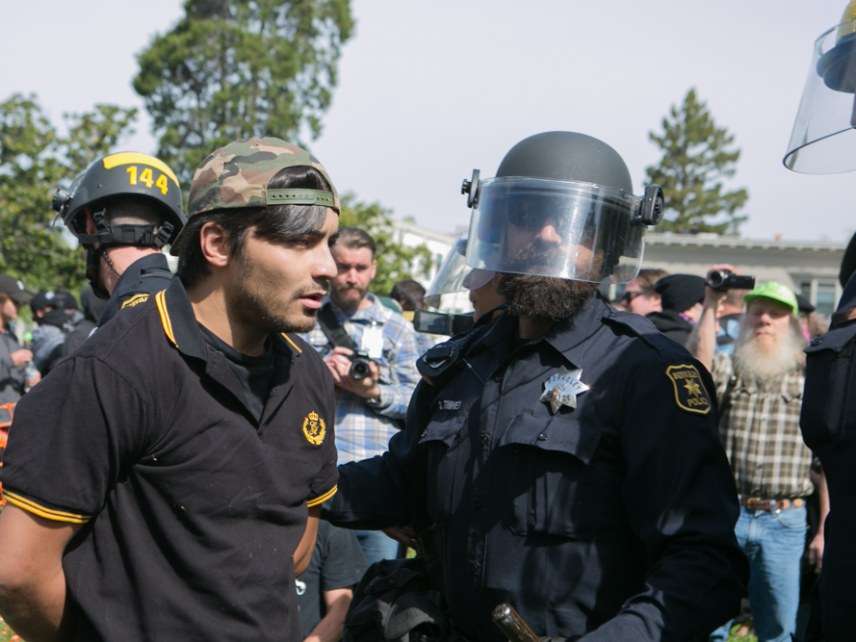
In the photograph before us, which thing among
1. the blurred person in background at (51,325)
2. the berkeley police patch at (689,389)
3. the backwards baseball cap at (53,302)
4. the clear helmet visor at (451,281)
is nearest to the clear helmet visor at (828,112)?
the berkeley police patch at (689,389)

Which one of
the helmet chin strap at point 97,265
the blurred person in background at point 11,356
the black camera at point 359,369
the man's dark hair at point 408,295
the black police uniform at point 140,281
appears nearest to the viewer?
the black police uniform at point 140,281

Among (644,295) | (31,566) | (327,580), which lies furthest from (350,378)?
(644,295)

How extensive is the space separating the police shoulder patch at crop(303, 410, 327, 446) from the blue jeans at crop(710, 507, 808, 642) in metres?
3.57

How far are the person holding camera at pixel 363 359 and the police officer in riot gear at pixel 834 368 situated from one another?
292cm

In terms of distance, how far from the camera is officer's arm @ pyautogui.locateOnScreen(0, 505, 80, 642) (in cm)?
206

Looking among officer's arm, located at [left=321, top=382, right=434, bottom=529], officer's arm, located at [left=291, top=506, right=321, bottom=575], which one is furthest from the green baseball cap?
officer's arm, located at [left=291, top=506, right=321, bottom=575]

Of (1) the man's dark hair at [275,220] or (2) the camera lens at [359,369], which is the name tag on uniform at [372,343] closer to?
(2) the camera lens at [359,369]

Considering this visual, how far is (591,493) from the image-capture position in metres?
2.45

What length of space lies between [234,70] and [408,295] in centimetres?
2816

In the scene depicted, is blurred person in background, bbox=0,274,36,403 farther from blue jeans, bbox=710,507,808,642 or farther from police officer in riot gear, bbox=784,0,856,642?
police officer in riot gear, bbox=784,0,856,642

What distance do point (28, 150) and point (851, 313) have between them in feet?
72.9

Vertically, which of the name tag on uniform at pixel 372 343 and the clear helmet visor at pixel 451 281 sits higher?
the clear helmet visor at pixel 451 281

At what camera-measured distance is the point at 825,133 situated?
91.7 inches

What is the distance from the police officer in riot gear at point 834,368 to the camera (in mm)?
2316
